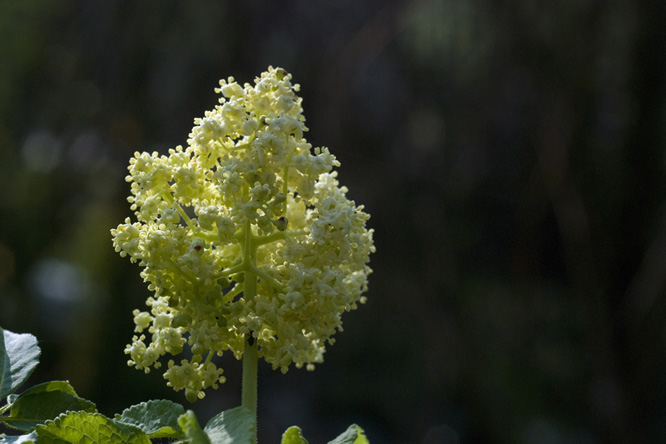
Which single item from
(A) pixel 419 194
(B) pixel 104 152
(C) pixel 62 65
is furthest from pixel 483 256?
(C) pixel 62 65

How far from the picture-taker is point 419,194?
14.2 ft

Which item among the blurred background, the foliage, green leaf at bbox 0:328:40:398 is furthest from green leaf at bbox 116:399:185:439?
the blurred background

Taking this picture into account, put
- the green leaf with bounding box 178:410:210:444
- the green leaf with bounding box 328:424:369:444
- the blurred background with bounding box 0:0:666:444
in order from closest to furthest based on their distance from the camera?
the green leaf with bounding box 178:410:210:444 → the green leaf with bounding box 328:424:369:444 → the blurred background with bounding box 0:0:666:444

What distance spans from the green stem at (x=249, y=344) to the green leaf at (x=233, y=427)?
0.06 meters

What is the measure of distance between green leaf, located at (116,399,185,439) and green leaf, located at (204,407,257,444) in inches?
1.8

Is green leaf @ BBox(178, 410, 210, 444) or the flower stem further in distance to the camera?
the flower stem

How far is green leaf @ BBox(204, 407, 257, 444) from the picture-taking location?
0.49 m

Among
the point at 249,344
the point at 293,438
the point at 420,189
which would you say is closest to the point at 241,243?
the point at 249,344

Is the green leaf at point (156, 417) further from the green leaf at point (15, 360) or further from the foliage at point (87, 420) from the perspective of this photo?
the green leaf at point (15, 360)

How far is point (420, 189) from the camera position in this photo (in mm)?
4320

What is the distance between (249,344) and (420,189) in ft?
12.3

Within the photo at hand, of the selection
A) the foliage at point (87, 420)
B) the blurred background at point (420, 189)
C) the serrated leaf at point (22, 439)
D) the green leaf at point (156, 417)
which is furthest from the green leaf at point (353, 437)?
the blurred background at point (420, 189)

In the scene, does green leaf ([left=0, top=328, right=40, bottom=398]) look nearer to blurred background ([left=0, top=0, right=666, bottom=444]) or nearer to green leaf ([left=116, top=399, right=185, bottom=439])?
green leaf ([left=116, top=399, right=185, bottom=439])

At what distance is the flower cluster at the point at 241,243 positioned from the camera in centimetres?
64
